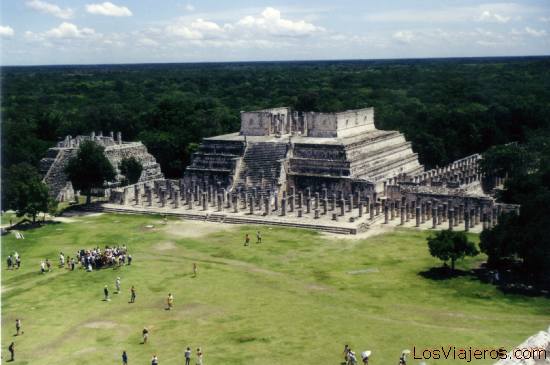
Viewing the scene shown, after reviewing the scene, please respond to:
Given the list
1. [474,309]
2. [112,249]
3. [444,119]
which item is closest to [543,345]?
[474,309]

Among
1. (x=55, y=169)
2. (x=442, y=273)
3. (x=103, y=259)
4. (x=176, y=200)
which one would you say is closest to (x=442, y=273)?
(x=442, y=273)

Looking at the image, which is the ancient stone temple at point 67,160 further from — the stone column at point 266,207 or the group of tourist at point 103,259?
the group of tourist at point 103,259

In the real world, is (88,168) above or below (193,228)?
above

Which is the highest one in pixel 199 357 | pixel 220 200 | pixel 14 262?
pixel 220 200

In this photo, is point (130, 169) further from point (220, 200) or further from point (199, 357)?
point (199, 357)

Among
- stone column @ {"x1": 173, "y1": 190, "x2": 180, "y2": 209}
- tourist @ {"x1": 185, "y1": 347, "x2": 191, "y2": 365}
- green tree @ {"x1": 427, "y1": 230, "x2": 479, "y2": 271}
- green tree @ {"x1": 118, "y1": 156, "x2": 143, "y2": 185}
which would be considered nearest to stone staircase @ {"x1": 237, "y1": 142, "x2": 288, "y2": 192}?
stone column @ {"x1": 173, "y1": 190, "x2": 180, "y2": 209}

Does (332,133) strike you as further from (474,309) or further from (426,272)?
(474,309)
